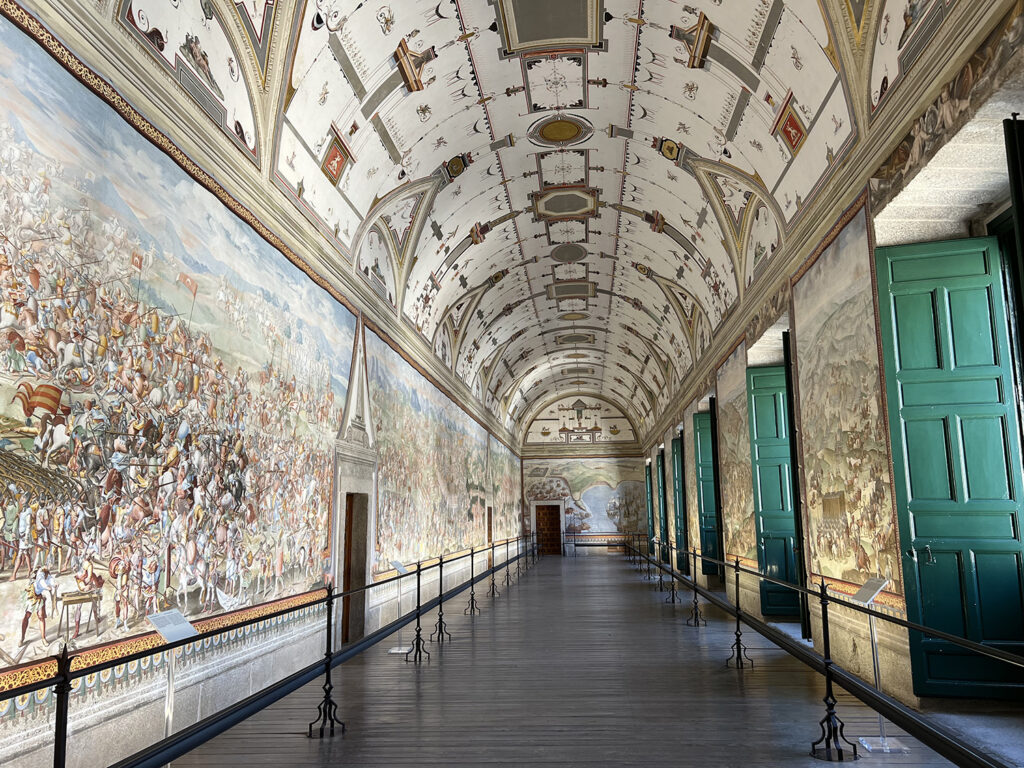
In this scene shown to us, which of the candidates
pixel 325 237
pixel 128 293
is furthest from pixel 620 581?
pixel 128 293

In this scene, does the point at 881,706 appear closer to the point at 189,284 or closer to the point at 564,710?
the point at 564,710

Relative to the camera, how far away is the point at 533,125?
12.8 metres

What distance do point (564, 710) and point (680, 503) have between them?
1743 cm

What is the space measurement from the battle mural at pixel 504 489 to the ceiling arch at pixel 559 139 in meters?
10.5

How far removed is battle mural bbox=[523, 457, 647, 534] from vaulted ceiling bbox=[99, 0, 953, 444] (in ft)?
65.6

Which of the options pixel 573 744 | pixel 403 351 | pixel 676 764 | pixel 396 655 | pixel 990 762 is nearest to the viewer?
pixel 990 762

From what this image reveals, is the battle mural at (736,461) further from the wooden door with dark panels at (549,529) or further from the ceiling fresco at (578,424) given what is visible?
the wooden door with dark panels at (549,529)

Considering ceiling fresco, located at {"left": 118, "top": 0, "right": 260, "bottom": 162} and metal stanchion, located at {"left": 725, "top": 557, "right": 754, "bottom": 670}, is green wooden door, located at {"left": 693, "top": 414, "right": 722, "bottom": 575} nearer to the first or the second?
metal stanchion, located at {"left": 725, "top": 557, "right": 754, "bottom": 670}

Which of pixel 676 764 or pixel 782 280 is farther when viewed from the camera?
pixel 782 280

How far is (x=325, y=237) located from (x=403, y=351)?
4.89 m

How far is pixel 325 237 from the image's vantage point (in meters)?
10.2

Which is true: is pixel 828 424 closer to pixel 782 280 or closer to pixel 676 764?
pixel 782 280

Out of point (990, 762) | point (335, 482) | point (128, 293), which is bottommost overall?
point (990, 762)

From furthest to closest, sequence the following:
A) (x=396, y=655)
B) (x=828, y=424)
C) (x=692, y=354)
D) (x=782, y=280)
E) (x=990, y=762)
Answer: (x=692, y=354) → (x=782, y=280) → (x=396, y=655) → (x=828, y=424) → (x=990, y=762)
